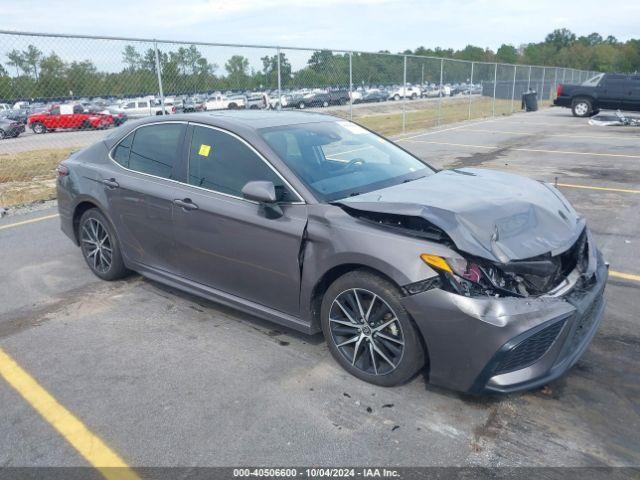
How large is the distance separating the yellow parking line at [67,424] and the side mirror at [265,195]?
1.66 metres

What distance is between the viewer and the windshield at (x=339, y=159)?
145 inches

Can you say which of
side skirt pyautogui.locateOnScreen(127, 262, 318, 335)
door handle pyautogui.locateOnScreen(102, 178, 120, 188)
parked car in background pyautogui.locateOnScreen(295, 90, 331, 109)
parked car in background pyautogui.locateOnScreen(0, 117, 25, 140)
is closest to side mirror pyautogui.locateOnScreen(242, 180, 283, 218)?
side skirt pyautogui.locateOnScreen(127, 262, 318, 335)

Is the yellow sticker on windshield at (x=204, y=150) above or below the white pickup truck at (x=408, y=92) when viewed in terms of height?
above

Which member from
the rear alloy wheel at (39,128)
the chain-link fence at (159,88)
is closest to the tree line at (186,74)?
the chain-link fence at (159,88)

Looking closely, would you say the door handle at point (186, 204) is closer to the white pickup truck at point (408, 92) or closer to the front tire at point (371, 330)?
the front tire at point (371, 330)

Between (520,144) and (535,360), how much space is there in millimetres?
13114

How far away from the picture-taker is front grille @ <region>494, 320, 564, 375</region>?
274 cm

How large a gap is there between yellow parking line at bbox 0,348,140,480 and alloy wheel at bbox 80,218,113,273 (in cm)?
141

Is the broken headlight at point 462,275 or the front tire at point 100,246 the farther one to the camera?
the front tire at point 100,246

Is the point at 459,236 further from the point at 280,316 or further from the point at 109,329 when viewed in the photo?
the point at 109,329

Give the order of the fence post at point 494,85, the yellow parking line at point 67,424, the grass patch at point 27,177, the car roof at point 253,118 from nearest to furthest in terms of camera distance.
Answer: the yellow parking line at point 67,424 < the car roof at point 253,118 < the grass patch at point 27,177 < the fence post at point 494,85

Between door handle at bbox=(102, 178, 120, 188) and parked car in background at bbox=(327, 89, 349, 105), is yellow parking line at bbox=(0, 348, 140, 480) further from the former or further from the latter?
parked car in background at bbox=(327, 89, 349, 105)

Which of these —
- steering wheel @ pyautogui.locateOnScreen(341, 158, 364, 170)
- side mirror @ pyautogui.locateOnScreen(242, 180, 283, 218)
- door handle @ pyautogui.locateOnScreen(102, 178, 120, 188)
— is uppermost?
steering wheel @ pyautogui.locateOnScreen(341, 158, 364, 170)

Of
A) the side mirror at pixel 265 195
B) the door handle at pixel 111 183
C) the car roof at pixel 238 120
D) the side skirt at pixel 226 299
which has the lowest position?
the side skirt at pixel 226 299
